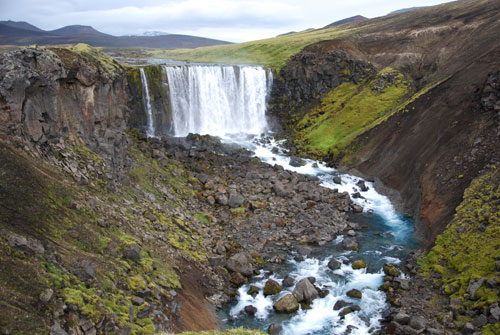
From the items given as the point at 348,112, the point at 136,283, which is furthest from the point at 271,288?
the point at 348,112

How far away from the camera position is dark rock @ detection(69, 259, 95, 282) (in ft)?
43.9

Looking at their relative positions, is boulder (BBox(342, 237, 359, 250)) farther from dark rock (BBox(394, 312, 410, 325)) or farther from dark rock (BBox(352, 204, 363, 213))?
dark rock (BBox(394, 312, 410, 325))

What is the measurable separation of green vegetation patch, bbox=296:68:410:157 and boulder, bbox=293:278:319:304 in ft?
85.9

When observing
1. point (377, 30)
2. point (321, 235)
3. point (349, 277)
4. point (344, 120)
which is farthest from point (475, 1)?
point (349, 277)

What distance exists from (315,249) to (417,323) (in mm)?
9531

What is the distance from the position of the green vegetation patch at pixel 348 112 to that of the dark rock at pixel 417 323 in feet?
93.9

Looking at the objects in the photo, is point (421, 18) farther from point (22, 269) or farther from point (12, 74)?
point (22, 269)

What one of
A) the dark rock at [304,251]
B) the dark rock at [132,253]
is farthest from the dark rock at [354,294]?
the dark rock at [132,253]

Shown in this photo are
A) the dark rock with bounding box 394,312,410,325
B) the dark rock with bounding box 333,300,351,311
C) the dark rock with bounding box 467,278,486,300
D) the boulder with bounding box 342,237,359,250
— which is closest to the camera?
the dark rock with bounding box 394,312,410,325

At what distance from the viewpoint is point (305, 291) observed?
68.3ft

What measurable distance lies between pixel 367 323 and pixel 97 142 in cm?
1886

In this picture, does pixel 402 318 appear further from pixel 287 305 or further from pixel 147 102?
pixel 147 102

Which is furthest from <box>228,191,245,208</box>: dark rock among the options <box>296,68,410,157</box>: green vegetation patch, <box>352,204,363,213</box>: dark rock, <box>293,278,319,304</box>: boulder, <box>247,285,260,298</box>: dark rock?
<box>296,68,410,157</box>: green vegetation patch

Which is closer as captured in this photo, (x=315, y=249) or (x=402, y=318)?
(x=402, y=318)
